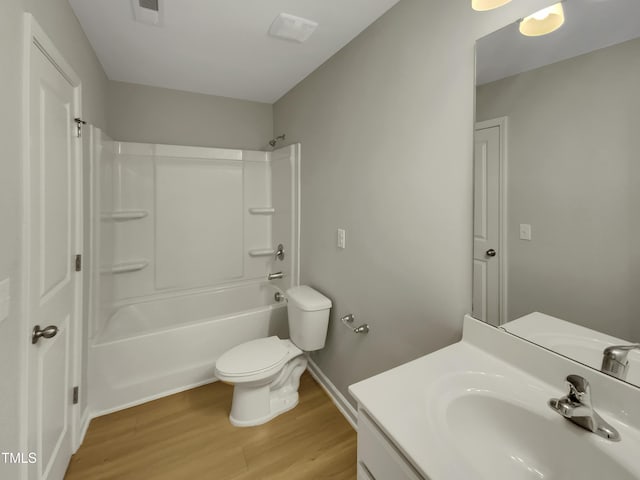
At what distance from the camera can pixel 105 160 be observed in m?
2.10

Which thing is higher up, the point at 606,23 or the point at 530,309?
the point at 606,23

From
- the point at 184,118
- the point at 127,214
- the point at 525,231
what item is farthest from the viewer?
the point at 184,118

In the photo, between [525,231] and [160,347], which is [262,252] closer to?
[160,347]

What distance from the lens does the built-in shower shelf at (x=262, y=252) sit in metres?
2.97

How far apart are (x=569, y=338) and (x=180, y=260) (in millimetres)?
2764

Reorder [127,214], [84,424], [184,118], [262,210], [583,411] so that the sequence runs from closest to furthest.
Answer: [583,411] → [84,424] → [127,214] → [184,118] → [262,210]

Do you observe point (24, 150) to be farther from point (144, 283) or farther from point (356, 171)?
point (144, 283)

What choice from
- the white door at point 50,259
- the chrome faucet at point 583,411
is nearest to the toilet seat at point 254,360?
the white door at point 50,259

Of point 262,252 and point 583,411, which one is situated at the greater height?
point 262,252

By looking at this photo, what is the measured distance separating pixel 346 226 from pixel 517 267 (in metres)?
1.00

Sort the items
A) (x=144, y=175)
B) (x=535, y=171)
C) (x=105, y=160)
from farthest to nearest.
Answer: (x=144, y=175) < (x=105, y=160) < (x=535, y=171)

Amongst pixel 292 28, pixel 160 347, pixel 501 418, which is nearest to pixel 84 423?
pixel 160 347

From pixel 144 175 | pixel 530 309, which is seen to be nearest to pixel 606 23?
pixel 530 309

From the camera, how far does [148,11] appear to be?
1.50 meters
